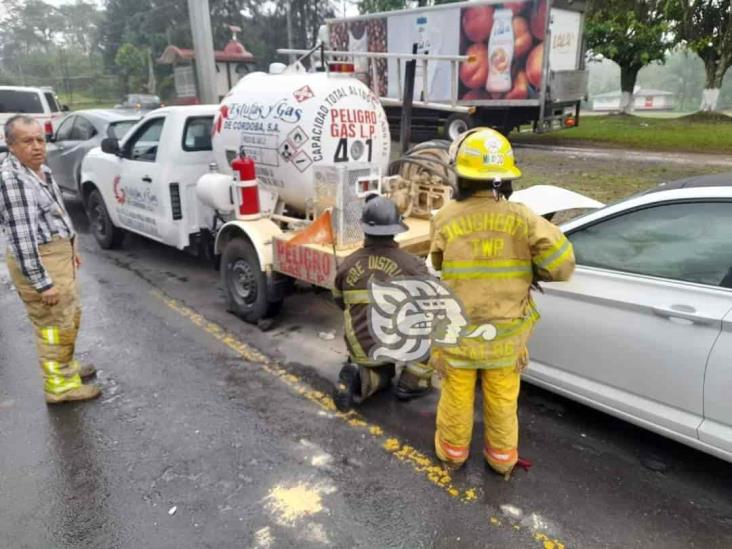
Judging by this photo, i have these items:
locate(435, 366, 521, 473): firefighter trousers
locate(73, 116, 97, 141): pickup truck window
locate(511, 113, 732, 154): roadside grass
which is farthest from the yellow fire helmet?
locate(511, 113, 732, 154): roadside grass

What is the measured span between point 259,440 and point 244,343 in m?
1.41

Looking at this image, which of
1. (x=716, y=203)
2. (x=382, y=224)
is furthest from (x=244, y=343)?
(x=716, y=203)

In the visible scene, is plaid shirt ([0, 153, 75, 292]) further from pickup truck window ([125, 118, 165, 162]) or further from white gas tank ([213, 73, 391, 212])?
pickup truck window ([125, 118, 165, 162])

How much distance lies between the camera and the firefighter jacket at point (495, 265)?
2.54 metres

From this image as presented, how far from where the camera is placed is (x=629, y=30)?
721 inches

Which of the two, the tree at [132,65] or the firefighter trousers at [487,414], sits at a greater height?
the tree at [132,65]

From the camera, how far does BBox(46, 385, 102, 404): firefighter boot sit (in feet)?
12.2

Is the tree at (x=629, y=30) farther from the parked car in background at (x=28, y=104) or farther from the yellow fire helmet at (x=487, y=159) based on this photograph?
the yellow fire helmet at (x=487, y=159)

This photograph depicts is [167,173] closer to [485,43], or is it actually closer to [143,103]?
[485,43]

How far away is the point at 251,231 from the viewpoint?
4.68 metres

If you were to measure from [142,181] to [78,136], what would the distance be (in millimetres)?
3628

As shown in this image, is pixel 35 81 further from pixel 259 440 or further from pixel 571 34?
pixel 259 440

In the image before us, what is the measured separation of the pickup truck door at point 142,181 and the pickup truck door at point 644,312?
4.15 m

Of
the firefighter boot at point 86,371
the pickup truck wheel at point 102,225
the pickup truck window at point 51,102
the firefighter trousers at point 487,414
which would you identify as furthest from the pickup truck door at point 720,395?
the pickup truck window at point 51,102
